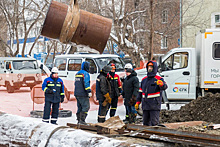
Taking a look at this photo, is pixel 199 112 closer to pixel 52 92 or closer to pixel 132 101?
pixel 132 101

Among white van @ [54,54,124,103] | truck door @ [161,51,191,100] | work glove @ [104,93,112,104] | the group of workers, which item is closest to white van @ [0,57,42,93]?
white van @ [54,54,124,103]

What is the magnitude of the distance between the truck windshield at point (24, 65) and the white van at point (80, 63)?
4.50 m

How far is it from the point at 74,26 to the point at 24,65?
16.2m

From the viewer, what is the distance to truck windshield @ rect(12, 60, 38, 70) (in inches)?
733

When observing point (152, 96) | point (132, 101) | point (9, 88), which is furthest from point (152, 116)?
point (9, 88)

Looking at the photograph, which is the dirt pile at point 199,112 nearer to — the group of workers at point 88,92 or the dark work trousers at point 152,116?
the group of workers at point 88,92

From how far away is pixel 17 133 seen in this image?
13.2 feet

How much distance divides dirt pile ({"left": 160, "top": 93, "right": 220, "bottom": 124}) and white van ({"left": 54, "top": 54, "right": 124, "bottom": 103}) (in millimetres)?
3915

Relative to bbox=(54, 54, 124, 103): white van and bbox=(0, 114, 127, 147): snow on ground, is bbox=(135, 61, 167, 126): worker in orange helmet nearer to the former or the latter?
bbox=(0, 114, 127, 147): snow on ground

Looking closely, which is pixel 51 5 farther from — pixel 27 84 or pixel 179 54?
pixel 27 84

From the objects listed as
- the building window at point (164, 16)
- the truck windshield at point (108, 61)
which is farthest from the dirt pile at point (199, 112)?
the building window at point (164, 16)

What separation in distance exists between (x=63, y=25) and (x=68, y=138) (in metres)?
1.24

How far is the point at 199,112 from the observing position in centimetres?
900

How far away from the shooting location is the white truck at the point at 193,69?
10938 mm
